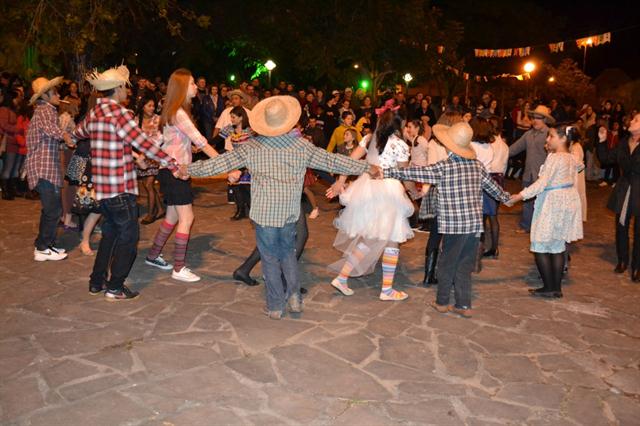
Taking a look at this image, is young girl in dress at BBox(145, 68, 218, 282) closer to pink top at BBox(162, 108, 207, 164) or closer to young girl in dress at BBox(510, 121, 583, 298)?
pink top at BBox(162, 108, 207, 164)

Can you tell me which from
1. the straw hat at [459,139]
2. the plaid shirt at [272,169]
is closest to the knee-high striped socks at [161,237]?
the plaid shirt at [272,169]

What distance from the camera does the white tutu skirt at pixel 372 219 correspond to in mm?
6883

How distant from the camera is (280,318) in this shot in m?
6.45

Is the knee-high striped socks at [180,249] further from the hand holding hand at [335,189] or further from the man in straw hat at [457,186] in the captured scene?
the man in straw hat at [457,186]

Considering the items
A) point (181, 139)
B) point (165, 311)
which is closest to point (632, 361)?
point (165, 311)

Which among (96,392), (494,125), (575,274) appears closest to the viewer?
(96,392)

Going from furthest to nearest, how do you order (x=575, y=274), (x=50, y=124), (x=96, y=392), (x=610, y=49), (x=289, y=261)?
(x=610, y=49) → (x=575, y=274) → (x=50, y=124) → (x=289, y=261) → (x=96, y=392)

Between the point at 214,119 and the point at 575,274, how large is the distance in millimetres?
10711

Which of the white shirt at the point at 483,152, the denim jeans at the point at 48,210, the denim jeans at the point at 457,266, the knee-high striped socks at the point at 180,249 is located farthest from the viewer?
the white shirt at the point at 483,152

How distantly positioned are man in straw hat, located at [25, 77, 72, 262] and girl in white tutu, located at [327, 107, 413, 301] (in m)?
3.30

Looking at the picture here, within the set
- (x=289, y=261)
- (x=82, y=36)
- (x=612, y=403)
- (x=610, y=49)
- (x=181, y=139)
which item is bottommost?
(x=612, y=403)

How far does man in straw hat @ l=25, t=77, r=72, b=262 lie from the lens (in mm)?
7832

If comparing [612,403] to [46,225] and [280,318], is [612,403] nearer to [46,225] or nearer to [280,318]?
[280,318]

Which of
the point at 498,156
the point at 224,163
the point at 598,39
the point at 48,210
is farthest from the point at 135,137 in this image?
the point at 598,39
